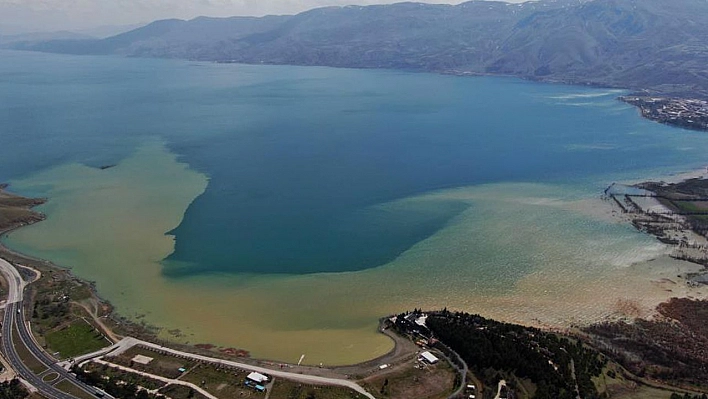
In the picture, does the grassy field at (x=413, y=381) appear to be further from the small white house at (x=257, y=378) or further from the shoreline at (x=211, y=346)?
the small white house at (x=257, y=378)

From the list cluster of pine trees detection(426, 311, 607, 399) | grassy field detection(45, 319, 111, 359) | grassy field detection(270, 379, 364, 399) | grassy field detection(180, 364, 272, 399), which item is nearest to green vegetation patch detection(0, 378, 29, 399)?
grassy field detection(45, 319, 111, 359)

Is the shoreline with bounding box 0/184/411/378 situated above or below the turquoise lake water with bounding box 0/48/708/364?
below

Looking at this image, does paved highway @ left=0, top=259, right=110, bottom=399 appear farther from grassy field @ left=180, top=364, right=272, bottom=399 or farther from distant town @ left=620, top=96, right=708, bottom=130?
distant town @ left=620, top=96, right=708, bottom=130

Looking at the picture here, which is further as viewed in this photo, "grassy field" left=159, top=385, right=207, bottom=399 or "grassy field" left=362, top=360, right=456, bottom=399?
"grassy field" left=362, top=360, right=456, bottom=399

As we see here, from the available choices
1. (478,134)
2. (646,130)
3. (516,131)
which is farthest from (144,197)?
(646,130)

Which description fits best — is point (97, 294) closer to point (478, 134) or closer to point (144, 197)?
point (144, 197)

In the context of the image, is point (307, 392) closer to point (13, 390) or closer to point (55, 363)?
point (55, 363)

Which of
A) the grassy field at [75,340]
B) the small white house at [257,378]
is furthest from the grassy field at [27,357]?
the small white house at [257,378]
